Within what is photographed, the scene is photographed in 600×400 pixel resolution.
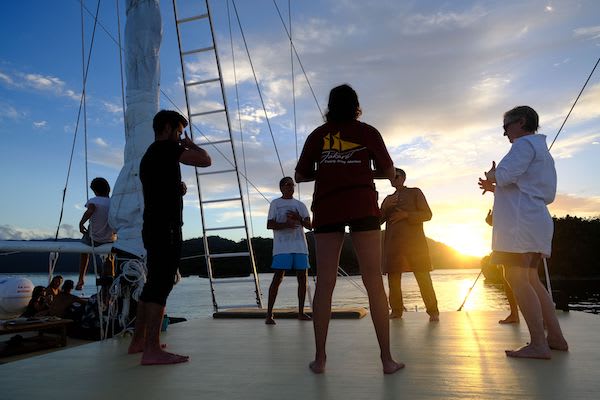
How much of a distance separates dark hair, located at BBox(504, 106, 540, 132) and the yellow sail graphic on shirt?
1.14 metres

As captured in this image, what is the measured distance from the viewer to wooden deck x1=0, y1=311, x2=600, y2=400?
2053 mm

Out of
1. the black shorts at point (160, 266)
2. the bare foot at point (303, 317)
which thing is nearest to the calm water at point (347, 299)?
the bare foot at point (303, 317)

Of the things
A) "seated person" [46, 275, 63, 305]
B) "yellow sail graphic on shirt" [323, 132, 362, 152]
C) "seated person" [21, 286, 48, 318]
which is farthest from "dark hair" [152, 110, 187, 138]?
"seated person" [46, 275, 63, 305]

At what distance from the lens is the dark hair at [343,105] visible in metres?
2.56

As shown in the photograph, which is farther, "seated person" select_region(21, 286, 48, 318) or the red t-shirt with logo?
"seated person" select_region(21, 286, 48, 318)

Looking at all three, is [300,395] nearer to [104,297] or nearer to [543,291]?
[543,291]

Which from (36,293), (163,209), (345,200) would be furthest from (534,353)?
(36,293)

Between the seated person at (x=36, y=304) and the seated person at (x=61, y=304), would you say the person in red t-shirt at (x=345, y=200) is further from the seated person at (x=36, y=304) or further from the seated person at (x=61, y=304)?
the seated person at (x=36, y=304)

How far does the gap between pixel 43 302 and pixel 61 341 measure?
173 centimetres

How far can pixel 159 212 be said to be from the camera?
3.00 metres

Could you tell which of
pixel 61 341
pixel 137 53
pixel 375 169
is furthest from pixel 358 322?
pixel 137 53

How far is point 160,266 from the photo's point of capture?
296 centimetres

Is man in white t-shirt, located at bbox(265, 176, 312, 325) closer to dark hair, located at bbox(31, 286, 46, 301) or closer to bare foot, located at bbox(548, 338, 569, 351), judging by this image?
bare foot, located at bbox(548, 338, 569, 351)

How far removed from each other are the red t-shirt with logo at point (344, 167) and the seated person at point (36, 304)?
15.8ft
